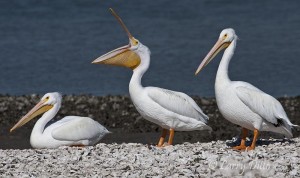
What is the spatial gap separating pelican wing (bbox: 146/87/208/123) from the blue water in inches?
299

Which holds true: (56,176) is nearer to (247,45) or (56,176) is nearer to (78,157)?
(78,157)

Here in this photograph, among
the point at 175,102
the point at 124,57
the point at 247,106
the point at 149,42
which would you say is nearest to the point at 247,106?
the point at 247,106

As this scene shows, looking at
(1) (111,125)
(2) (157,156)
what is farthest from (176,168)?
(1) (111,125)

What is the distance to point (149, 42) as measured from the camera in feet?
71.6

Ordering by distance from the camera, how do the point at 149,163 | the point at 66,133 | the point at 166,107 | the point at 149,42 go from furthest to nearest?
1. the point at 149,42
2. the point at 66,133
3. the point at 166,107
4. the point at 149,163

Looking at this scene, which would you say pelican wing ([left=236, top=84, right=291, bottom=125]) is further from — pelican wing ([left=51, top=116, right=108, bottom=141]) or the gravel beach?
pelican wing ([left=51, top=116, right=108, bottom=141])

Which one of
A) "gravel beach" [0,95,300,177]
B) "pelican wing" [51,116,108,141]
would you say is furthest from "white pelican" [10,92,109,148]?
"gravel beach" [0,95,300,177]

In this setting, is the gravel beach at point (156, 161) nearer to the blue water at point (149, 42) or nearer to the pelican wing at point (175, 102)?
the pelican wing at point (175, 102)

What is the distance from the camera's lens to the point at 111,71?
1978cm

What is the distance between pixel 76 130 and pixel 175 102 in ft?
3.52

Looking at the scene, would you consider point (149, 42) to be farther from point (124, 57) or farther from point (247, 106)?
point (247, 106)

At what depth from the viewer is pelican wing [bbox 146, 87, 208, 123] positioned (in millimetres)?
9180

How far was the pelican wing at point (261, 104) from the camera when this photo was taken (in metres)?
8.70

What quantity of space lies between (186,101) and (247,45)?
13.3 metres
